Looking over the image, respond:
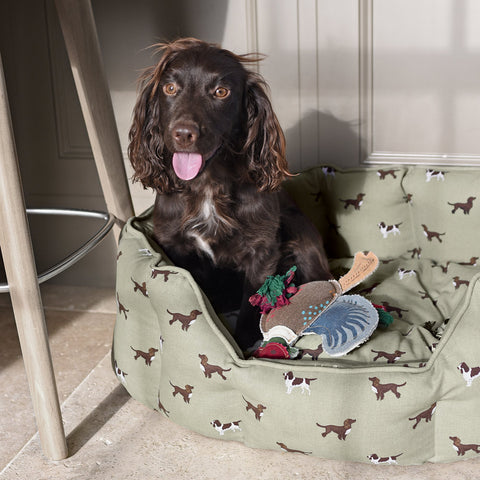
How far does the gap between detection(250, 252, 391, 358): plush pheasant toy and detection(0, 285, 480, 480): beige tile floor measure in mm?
238

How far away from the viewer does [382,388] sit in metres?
1.31

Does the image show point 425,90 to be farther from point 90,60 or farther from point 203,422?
point 203,422

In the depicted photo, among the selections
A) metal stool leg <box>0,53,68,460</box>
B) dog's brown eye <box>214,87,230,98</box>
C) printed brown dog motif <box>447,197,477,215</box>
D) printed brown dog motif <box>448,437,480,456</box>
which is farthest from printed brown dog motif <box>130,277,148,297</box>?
printed brown dog motif <box>447,197,477,215</box>

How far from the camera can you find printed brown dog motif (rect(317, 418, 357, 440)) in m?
1.33

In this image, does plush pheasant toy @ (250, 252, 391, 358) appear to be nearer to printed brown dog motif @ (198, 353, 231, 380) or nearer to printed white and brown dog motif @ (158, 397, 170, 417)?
printed brown dog motif @ (198, 353, 231, 380)

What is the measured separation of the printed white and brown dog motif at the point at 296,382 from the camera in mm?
1335

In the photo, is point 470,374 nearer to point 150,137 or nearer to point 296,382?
point 296,382

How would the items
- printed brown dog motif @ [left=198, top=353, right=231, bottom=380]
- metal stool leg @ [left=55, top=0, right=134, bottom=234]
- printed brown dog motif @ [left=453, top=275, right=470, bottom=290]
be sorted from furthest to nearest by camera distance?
printed brown dog motif @ [left=453, top=275, right=470, bottom=290] < metal stool leg @ [left=55, top=0, right=134, bottom=234] < printed brown dog motif @ [left=198, top=353, right=231, bottom=380]

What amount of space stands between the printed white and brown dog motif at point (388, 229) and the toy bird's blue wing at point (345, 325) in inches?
18.5

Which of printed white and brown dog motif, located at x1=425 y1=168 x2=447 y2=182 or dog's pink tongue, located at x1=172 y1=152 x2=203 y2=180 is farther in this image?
printed white and brown dog motif, located at x1=425 y1=168 x2=447 y2=182

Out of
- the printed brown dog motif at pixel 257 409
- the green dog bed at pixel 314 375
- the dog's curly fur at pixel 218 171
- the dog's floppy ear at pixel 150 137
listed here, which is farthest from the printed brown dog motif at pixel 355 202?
the printed brown dog motif at pixel 257 409

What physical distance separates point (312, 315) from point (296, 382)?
26 centimetres

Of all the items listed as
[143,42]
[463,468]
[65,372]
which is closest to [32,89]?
[143,42]

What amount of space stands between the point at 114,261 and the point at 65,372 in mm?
653
